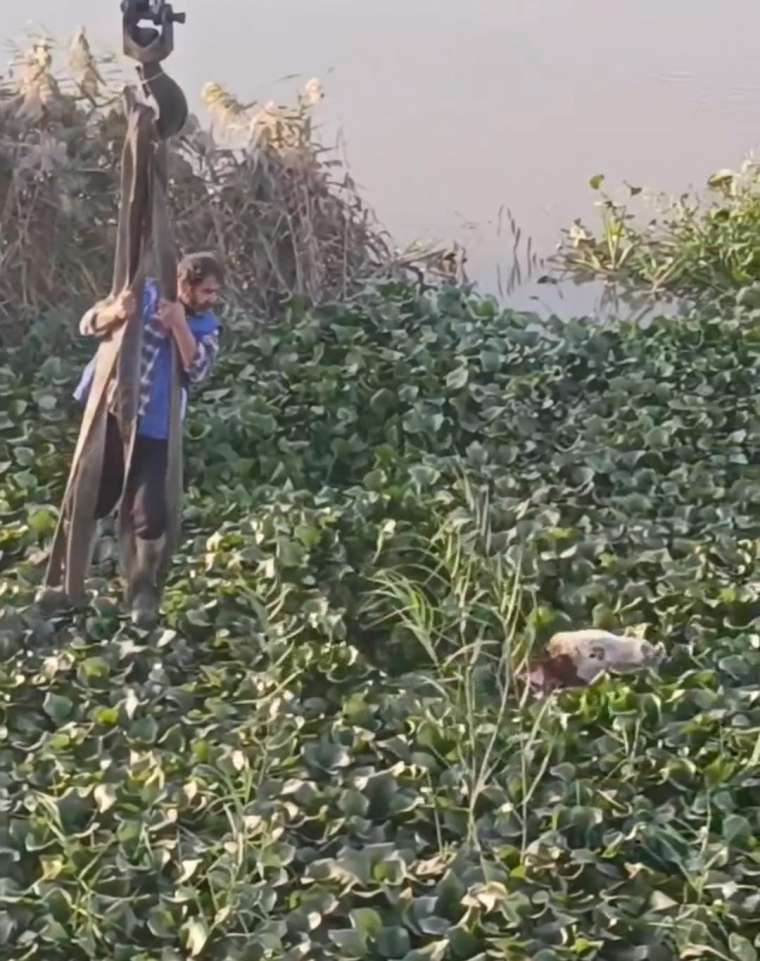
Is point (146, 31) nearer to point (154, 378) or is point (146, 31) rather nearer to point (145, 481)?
point (154, 378)

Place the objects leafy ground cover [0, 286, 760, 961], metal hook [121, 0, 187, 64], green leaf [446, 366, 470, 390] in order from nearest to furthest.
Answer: leafy ground cover [0, 286, 760, 961] → metal hook [121, 0, 187, 64] → green leaf [446, 366, 470, 390]

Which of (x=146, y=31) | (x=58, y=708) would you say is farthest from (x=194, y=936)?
(x=146, y=31)

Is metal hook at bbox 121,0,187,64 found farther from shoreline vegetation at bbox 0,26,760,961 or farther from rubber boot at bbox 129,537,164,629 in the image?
shoreline vegetation at bbox 0,26,760,961

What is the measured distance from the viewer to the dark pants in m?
3.82

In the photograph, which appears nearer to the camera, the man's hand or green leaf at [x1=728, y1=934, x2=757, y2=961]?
green leaf at [x1=728, y1=934, x2=757, y2=961]

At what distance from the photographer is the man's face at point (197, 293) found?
3832 mm

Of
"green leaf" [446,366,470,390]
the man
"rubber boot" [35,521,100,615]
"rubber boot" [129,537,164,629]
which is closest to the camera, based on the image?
the man

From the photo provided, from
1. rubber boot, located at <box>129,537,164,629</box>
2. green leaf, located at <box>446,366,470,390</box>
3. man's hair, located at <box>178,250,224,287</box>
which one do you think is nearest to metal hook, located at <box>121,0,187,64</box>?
man's hair, located at <box>178,250,224,287</box>

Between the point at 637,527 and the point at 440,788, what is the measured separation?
4.40 feet

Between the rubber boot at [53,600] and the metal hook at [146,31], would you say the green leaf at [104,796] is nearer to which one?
the rubber boot at [53,600]

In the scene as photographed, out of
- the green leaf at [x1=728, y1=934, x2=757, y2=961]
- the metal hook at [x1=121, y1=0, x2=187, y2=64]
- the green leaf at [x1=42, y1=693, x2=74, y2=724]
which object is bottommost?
the green leaf at [x1=728, y1=934, x2=757, y2=961]

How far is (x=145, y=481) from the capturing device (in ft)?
12.6

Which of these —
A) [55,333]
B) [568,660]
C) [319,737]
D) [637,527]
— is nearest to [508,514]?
[637,527]

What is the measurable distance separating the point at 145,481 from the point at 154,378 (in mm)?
220
